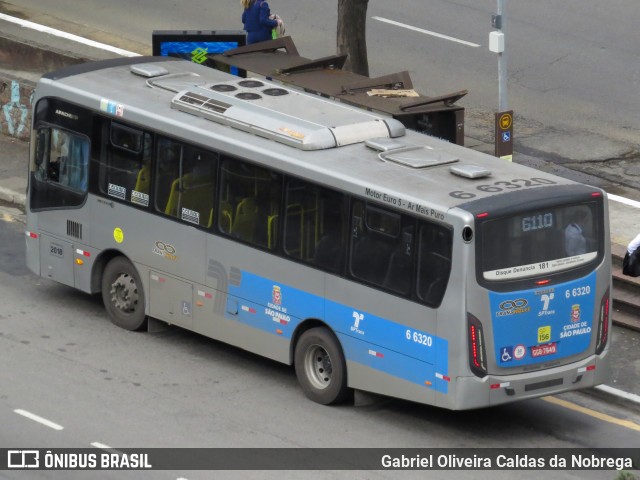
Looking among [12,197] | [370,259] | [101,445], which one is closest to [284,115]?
[370,259]

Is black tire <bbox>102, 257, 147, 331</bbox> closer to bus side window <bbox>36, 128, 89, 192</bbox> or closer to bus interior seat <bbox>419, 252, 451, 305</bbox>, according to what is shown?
bus side window <bbox>36, 128, 89, 192</bbox>

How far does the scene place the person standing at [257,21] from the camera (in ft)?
75.8

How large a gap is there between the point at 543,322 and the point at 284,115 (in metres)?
3.68

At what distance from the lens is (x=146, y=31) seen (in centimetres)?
2705

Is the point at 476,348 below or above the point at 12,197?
above

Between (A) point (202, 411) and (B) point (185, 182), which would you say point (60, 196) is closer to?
(B) point (185, 182)

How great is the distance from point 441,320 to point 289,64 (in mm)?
6661

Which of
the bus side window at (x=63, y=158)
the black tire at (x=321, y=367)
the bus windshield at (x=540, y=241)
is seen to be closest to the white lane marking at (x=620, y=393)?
the bus windshield at (x=540, y=241)

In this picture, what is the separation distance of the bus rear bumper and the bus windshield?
984 millimetres

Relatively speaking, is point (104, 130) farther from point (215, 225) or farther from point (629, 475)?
point (629, 475)

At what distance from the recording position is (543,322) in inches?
574

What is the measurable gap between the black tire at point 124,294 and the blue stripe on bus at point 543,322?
4.81m

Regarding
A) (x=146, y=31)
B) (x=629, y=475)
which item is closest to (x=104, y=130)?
(x=629, y=475)

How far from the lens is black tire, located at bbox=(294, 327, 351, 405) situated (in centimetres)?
1545
